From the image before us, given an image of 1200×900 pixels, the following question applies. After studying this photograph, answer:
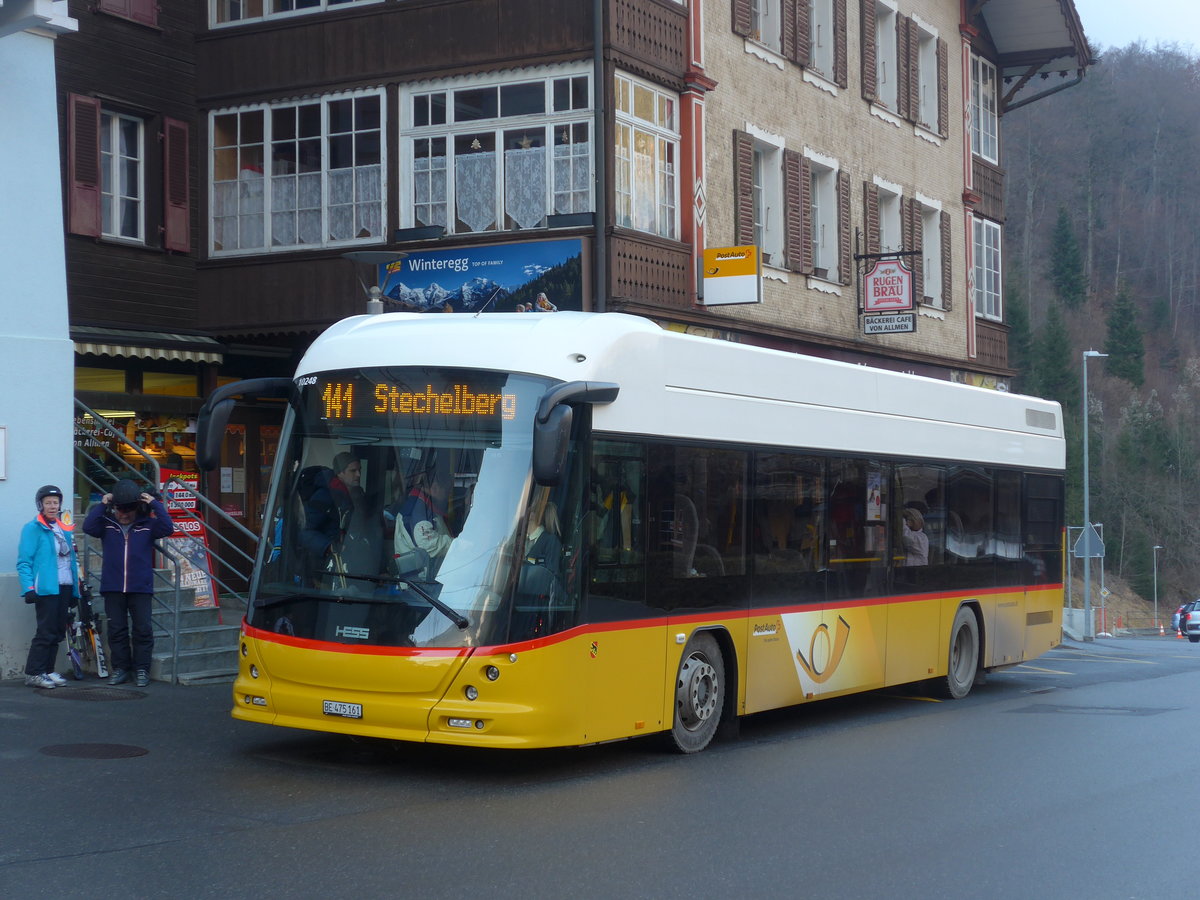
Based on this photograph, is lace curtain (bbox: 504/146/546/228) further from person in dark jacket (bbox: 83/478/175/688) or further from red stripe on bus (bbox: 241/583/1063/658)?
red stripe on bus (bbox: 241/583/1063/658)

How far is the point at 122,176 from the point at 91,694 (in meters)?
9.70

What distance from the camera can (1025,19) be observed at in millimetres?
31609

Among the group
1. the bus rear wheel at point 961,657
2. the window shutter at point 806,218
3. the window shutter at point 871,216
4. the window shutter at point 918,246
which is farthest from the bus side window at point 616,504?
the window shutter at point 918,246

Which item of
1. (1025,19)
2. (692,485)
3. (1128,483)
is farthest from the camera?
(1128,483)

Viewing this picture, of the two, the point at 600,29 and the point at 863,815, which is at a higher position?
the point at 600,29

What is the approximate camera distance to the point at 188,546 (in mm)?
15594

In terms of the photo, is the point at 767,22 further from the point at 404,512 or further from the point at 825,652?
the point at 404,512

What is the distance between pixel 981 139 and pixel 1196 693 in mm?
16355

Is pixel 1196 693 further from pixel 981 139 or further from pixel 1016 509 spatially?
pixel 981 139

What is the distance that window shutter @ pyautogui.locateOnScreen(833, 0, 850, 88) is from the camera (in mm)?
25703

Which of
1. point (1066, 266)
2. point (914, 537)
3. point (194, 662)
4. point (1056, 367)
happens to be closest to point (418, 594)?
point (194, 662)

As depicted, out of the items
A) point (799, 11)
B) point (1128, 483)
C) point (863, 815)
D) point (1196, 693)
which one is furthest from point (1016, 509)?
point (1128, 483)

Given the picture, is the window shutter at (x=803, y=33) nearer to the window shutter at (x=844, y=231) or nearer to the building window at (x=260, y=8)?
the window shutter at (x=844, y=231)

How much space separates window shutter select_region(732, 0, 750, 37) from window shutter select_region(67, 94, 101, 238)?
8.76 m
